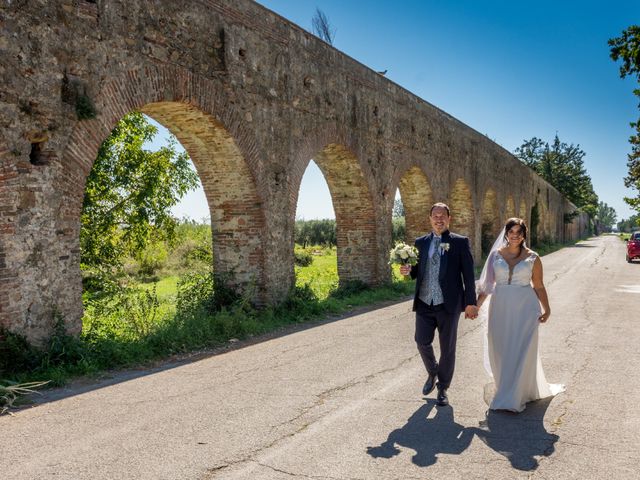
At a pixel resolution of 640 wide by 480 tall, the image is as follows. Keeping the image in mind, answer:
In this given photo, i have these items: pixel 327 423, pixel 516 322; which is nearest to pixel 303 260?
pixel 516 322

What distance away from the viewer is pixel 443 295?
15.9 ft

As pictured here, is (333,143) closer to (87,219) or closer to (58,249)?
(87,219)

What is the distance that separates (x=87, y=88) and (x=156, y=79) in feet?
3.79

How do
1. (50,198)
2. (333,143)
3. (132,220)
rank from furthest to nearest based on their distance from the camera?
(132,220) < (333,143) < (50,198)

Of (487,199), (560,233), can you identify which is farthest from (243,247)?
(560,233)

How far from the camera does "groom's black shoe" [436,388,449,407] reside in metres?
4.77

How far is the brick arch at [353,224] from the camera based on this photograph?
13641 millimetres

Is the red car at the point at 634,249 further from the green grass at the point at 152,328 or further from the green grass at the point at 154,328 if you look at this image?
the green grass at the point at 152,328

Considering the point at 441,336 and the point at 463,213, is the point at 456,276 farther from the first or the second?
the point at 463,213

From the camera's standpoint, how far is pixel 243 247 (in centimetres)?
988

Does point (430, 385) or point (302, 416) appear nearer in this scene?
point (302, 416)

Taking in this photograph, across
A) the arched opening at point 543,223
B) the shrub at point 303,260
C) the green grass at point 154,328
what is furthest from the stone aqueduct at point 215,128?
the arched opening at point 543,223

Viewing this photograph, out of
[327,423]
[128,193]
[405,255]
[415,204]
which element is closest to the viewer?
[327,423]

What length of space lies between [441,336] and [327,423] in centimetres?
133
